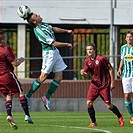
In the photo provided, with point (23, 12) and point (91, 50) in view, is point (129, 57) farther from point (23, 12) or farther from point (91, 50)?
point (23, 12)

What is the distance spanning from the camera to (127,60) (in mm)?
19766

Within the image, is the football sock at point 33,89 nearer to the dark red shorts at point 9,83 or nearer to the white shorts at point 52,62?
the white shorts at point 52,62

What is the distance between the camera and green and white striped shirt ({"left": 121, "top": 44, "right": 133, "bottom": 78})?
19.6 metres

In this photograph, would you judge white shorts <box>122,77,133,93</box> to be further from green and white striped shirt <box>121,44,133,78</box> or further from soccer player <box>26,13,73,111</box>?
soccer player <box>26,13,73,111</box>

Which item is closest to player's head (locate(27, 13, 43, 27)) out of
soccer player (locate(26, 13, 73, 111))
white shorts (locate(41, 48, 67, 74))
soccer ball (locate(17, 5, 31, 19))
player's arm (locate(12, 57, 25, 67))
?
soccer player (locate(26, 13, 73, 111))

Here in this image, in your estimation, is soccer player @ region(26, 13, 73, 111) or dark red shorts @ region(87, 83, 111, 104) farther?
soccer player @ region(26, 13, 73, 111)

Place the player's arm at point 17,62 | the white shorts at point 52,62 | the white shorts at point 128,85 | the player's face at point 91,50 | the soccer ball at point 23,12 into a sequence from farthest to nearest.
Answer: the white shorts at point 128,85
the white shorts at point 52,62
the soccer ball at point 23,12
the player's face at point 91,50
the player's arm at point 17,62

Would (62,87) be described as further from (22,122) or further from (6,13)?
(22,122)

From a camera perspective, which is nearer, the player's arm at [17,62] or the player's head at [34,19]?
the player's arm at [17,62]

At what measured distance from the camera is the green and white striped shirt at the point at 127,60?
19609 millimetres

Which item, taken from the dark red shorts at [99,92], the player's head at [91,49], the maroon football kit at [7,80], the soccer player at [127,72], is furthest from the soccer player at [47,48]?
the soccer player at [127,72]

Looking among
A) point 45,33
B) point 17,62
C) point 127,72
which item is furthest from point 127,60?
point 17,62

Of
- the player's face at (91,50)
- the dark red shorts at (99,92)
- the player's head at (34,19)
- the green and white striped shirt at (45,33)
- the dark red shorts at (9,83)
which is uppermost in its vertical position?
the player's head at (34,19)

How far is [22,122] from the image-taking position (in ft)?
62.8
